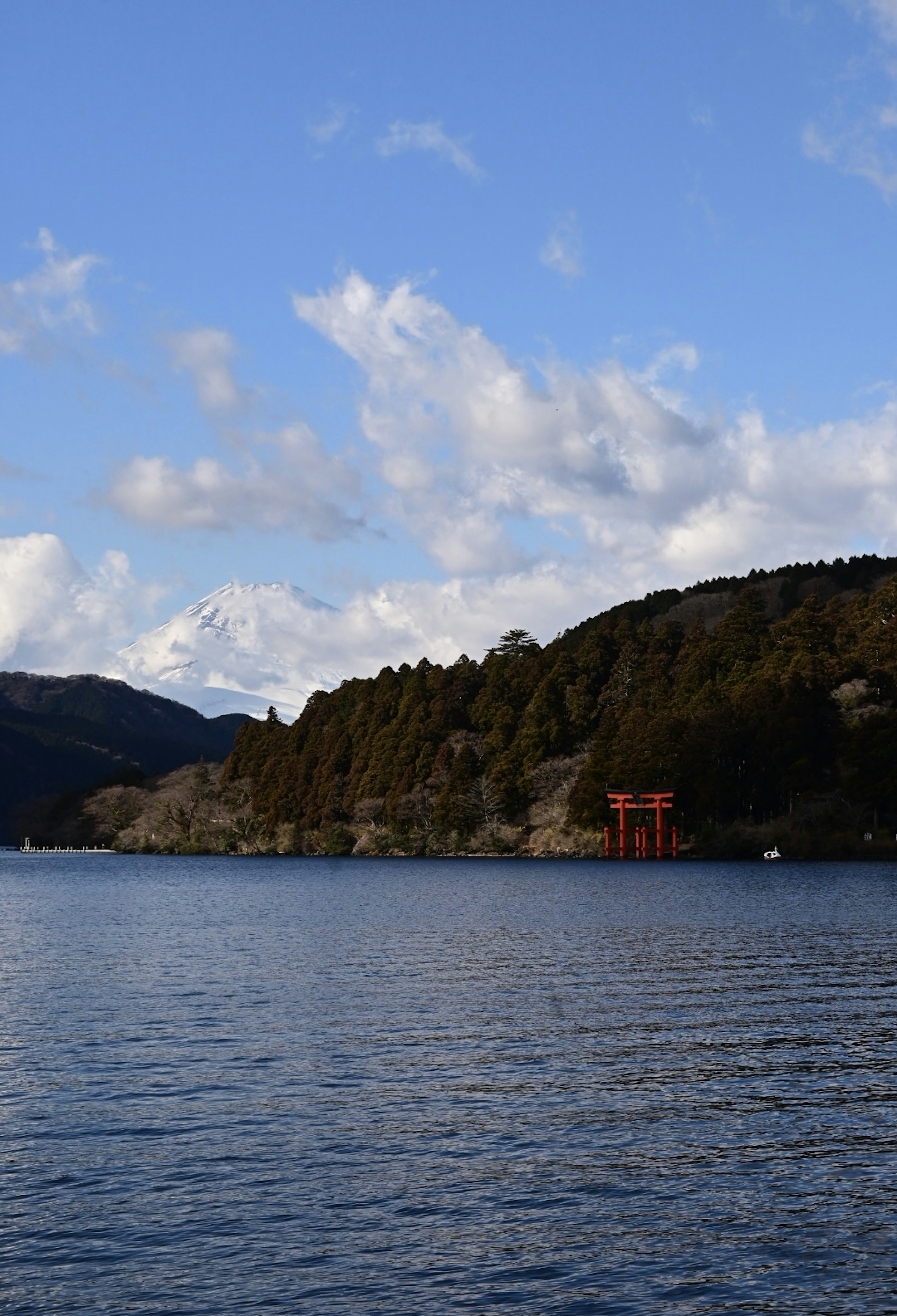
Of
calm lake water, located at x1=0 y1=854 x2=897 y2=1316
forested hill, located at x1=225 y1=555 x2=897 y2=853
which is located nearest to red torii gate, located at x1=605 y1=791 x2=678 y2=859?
forested hill, located at x1=225 y1=555 x2=897 y2=853

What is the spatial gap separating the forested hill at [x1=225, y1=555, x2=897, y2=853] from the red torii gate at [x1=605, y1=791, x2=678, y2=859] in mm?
1926

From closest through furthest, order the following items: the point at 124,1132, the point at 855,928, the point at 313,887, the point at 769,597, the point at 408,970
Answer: the point at 124,1132
the point at 408,970
the point at 855,928
the point at 313,887
the point at 769,597

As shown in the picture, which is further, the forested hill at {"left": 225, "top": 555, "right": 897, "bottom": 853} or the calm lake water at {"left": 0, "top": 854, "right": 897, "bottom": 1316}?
the forested hill at {"left": 225, "top": 555, "right": 897, "bottom": 853}

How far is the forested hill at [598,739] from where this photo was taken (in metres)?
106

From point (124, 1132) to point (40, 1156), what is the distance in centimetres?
138

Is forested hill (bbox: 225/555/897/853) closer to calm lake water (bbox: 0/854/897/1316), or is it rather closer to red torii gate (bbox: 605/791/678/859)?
red torii gate (bbox: 605/791/678/859)

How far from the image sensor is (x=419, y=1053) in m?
22.6

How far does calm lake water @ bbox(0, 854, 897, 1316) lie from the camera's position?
40.3 feet

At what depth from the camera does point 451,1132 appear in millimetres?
17344

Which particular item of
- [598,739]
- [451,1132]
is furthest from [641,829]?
[451,1132]

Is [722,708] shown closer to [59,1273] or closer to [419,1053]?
[419,1053]

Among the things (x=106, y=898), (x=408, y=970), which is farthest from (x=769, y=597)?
(x=408, y=970)

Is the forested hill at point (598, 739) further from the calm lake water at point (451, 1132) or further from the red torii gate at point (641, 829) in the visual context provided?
the calm lake water at point (451, 1132)

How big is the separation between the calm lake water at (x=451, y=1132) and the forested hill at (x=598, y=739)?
226 ft
